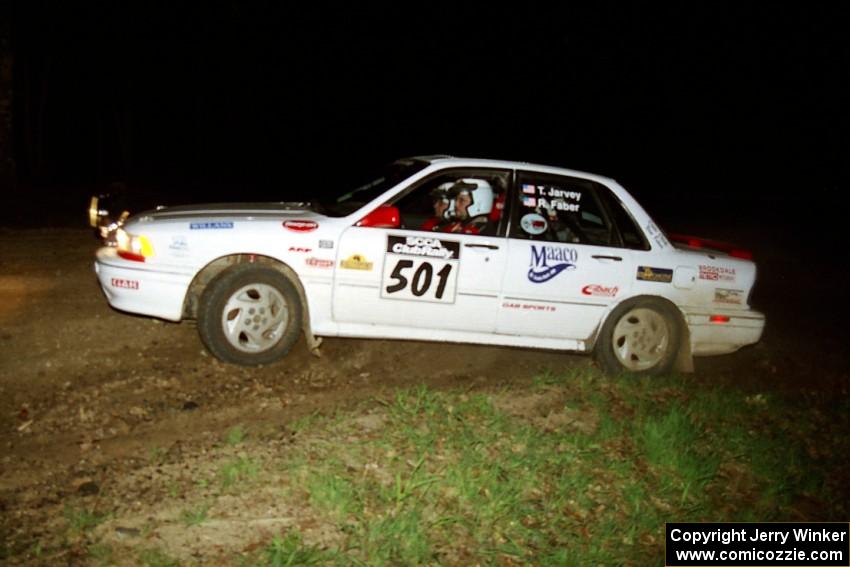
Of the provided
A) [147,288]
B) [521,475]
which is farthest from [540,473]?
[147,288]

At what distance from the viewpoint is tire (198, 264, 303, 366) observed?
5461 mm

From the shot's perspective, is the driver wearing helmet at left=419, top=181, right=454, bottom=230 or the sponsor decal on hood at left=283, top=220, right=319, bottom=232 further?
the driver wearing helmet at left=419, top=181, right=454, bottom=230

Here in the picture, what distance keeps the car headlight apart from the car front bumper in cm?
4

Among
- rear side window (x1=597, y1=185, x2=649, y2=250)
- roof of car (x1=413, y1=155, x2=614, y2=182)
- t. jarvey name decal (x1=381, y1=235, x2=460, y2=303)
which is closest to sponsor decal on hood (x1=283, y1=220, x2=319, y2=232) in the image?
t. jarvey name decal (x1=381, y1=235, x2=460, y2=303)

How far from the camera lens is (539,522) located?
400 centimetres

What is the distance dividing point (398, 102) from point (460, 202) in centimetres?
3264

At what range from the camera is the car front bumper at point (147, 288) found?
17.8 ft

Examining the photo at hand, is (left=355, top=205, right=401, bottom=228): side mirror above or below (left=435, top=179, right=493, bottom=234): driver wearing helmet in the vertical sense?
below

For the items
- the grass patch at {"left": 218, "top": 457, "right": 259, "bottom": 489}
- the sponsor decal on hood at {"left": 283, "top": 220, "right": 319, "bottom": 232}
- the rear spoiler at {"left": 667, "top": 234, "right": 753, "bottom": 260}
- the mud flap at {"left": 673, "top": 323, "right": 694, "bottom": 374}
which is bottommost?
the grass patch at {"left": 218, "top": 457, "right": 259, "bottom": 489}

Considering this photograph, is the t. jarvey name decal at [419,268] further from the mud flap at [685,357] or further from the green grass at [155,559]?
the green grass at [155,559]

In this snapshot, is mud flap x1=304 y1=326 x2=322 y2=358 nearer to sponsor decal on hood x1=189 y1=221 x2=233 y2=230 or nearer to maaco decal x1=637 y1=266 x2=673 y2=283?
sponsor decal on hood x1=189 y1=221 x2=233 y2=230

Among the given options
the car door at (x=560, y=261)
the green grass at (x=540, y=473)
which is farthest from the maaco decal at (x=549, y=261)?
the green grass at (x=540, y=473)

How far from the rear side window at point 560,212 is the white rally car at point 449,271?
1 cm

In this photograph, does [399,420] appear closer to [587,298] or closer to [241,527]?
[241,527]
